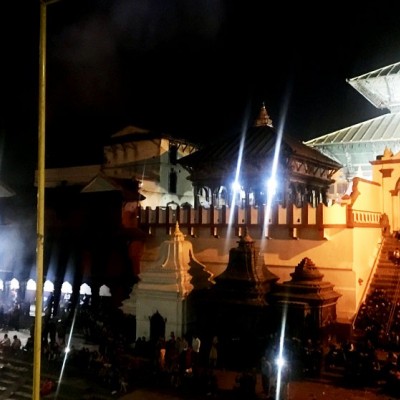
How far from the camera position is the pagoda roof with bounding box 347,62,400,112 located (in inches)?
1342

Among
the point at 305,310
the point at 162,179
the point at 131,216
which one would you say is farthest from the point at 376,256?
the point at 162,179

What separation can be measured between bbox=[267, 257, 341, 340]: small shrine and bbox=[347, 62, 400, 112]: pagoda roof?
20.7 m

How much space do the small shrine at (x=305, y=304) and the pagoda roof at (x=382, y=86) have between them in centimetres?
2069

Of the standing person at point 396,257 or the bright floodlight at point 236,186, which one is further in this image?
the bright floodlight at point 236,186

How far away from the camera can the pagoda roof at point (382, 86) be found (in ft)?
112

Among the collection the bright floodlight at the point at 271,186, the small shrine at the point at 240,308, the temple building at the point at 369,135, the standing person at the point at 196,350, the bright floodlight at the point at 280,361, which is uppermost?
the temple building at the point at 369,135

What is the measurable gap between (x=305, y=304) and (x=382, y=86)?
2278 cm

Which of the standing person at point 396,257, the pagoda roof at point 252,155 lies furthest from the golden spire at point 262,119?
the standing person at point 396,257

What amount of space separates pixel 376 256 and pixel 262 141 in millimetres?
8830

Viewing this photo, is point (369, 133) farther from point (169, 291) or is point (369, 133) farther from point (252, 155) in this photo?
point (169, 291)

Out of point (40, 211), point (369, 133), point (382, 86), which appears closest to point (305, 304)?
point (40, 211)

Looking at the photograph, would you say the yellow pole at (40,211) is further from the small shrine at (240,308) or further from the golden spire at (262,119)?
the golden spire at (262,119)

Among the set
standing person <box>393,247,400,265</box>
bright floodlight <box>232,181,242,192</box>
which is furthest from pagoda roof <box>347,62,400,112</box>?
standing person <box>393,247,400,265</box>

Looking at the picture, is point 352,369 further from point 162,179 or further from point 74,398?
point 162,179
